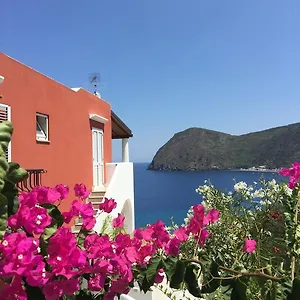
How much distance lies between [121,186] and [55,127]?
4.45 metres

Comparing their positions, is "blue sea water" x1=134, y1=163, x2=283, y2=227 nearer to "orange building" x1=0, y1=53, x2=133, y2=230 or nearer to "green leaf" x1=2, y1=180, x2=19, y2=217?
"orange building" x1=0, y1=53, x2=133, y2=230

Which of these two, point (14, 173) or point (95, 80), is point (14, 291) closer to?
point (14, 173)

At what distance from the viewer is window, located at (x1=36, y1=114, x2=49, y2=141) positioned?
30.9 feet

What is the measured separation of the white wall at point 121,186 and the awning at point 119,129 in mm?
2348

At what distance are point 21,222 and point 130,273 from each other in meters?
0.46

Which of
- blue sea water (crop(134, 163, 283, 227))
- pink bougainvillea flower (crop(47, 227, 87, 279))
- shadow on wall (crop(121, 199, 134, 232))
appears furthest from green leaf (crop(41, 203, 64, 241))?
blue sea water (crop(134, 163, 283, 227))

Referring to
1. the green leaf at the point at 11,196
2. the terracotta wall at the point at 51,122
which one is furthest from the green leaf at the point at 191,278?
the terracotta wall at the point at 51,122

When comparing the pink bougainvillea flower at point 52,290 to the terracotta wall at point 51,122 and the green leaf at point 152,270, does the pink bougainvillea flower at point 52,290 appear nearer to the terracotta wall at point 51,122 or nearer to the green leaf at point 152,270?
the green leaf at point 152,270

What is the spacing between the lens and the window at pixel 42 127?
941 cm

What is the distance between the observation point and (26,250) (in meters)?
1.20

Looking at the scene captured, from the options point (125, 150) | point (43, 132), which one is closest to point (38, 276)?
point (43, 132)

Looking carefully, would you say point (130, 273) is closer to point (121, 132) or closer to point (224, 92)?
point (121, 132)

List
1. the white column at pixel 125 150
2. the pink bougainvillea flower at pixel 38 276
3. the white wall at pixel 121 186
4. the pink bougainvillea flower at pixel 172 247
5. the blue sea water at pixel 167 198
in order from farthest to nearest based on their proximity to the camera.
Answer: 1. the blue sea water at pixel 167 198
2. the white column at pixel 125 150
3. the white wall at pixel 121 186
4. the pink bougainvillea flower at pixel 172 247
5. the pink bougainvillea flower at pixel 38 276

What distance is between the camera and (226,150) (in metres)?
74.7
